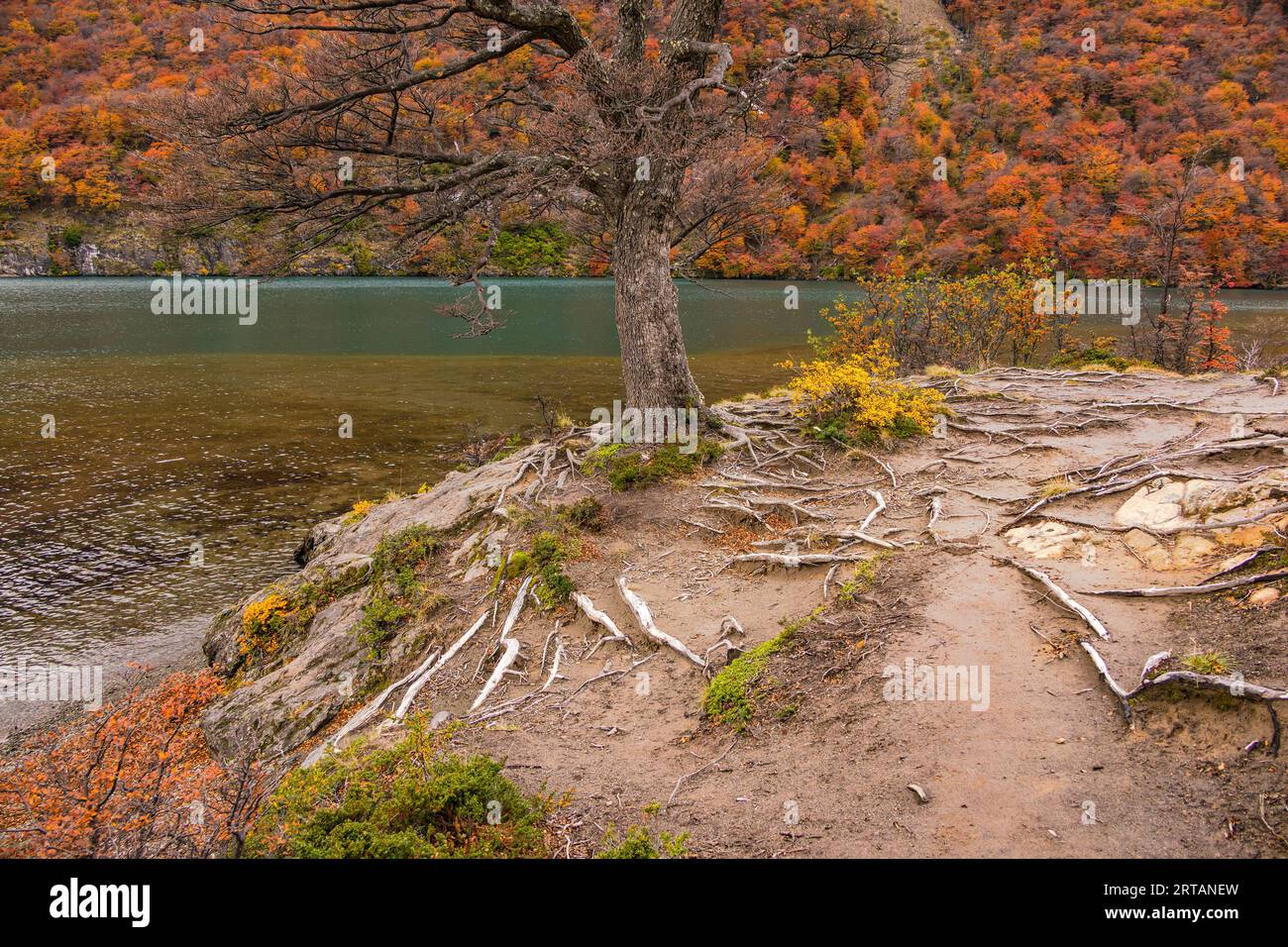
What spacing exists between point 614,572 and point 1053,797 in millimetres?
5577

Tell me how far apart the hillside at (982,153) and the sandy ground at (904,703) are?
29.8 metres

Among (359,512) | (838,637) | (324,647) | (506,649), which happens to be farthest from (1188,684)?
(359,512)

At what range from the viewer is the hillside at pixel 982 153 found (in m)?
65.3

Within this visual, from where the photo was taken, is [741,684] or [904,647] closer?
[904,647]

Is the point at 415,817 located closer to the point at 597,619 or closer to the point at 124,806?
the point at 124,806

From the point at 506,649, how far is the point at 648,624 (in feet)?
5.40

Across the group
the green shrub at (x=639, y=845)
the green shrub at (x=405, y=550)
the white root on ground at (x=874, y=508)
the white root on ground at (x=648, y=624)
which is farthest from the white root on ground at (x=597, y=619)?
the green shrub at (x=405, y=550)

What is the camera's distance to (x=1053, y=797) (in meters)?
4.50

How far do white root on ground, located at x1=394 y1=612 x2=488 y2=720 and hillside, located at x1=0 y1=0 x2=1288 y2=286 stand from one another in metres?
31.8

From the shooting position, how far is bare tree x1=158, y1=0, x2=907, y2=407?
9617 mm

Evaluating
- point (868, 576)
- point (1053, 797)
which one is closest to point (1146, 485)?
point (868, 576)

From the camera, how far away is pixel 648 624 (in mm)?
7914

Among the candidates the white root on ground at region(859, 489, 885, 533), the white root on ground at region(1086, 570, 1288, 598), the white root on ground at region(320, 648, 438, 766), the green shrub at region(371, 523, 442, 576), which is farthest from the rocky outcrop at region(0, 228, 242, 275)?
the white root on ground at region(1086, 570, 1288, 598)
